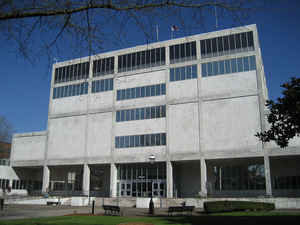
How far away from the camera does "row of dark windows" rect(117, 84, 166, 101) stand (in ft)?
153

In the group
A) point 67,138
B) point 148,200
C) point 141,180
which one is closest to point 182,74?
point 141,180

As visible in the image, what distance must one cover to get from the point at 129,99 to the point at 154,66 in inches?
250

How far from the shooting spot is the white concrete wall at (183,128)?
42.8 meters

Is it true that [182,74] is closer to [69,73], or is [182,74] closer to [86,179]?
[69,73]

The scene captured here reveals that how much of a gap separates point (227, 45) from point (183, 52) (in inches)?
259

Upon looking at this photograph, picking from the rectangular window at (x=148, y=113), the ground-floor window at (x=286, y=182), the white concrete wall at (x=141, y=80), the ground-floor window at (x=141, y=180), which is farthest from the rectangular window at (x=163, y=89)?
the ground-floor window at (x=286, y=182)

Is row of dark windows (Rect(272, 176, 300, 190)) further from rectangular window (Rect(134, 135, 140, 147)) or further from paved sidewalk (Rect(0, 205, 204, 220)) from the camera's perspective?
paved sidewalk (Rect(0, 205, 204, 220))

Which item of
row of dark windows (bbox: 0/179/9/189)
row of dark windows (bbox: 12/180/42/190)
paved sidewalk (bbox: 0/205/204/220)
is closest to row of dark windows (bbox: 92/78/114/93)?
row of dark windows (bbox: 0/179/9/189)

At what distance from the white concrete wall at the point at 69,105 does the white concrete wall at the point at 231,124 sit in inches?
817

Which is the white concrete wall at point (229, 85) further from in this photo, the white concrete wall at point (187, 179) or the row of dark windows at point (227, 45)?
the white concrete wall at point (187, 179)

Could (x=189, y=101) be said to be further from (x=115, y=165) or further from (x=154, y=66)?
(x=115, y=165)

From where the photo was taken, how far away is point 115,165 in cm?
4744

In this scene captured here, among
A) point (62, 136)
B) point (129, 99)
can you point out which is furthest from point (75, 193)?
point (129, 99)

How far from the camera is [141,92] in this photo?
4794 cm
